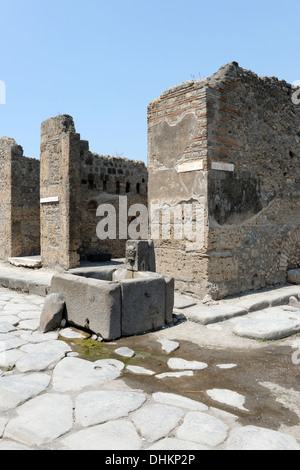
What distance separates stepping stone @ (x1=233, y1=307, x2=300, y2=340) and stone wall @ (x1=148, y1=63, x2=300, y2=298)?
2.90ft

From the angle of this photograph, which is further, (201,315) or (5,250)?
(5,250)

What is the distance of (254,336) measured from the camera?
429cm

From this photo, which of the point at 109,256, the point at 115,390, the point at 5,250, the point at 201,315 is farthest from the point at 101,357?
the point at 5,250

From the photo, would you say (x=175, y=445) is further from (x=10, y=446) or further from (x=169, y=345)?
(x=169, y=345)

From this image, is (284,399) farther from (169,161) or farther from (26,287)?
(26,287)

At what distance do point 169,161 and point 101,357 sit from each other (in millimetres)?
3453

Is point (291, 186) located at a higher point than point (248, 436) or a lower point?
higher

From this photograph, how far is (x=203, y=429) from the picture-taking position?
90.4 inches

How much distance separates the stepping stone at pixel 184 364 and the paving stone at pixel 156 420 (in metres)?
0.84

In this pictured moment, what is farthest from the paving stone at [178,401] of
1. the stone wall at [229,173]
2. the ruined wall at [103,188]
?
the ruined wall at [103,188]

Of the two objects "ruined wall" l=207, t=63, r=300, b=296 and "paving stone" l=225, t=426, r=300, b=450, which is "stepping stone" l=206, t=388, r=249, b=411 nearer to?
"paving stone" l=225, t=426, r=300, b=450

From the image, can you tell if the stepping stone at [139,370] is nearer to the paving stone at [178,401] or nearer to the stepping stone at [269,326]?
the paving stone at [178,401]

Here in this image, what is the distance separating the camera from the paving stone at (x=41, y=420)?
221 centimetres

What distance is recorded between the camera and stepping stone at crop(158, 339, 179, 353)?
12.8 ft
